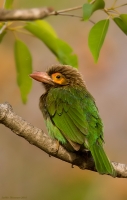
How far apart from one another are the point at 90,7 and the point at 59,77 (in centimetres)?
141

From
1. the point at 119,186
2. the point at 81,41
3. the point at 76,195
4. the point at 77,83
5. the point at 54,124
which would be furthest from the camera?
the point at 81,41

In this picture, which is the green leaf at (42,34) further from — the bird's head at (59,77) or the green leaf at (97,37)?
the bird's head at (59,77)

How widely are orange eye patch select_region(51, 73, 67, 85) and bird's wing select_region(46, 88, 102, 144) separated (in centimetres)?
17

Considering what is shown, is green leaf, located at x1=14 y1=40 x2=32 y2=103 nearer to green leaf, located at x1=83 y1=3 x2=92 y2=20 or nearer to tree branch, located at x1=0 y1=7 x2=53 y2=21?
green leaf, located at x1=83 y1=3 x2=92 y2=20

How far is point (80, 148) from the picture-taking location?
3086 millimetres

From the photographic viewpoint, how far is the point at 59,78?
3.70 metres

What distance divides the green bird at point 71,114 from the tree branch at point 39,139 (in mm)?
61

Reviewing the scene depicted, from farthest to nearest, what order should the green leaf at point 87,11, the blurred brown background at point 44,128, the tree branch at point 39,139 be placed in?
1. the blurred brown background at point 44,128
2. the tree branch at point 39,139
3. the green leaf at point 87,11

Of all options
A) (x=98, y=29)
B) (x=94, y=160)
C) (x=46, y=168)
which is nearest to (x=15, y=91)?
(x=46, y=168)

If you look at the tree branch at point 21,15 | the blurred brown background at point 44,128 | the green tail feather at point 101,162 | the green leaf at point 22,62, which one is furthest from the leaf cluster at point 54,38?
the blurred brown background at point 44,128

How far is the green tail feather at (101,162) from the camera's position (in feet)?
9.46

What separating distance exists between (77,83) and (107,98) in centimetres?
230

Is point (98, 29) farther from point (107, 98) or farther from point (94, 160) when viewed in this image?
point (107, 98)

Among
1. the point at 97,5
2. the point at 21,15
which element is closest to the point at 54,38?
the point at 97,5
